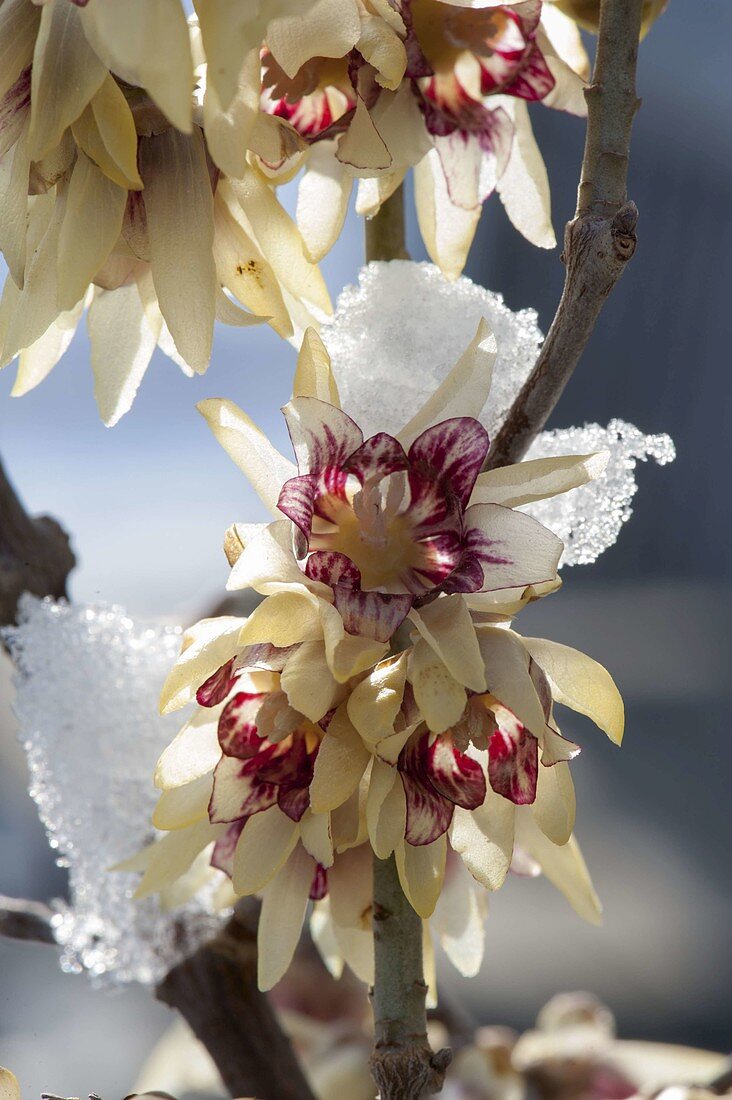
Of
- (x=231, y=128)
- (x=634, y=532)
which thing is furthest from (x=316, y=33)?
(x=634, y=532)

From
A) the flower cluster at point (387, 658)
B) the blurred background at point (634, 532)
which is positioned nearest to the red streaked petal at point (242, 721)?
the flower cluster at point (387, 658)

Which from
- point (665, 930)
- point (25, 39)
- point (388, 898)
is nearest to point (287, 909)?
point (388, 898)

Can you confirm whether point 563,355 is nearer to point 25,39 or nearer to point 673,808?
point 25,39

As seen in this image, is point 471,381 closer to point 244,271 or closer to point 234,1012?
point 244,271

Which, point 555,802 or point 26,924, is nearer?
point 555,802

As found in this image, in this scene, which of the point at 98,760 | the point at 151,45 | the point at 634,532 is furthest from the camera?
the point at 634,532

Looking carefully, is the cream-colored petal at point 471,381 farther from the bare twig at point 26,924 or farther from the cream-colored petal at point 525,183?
the bare twig at point 26,924
